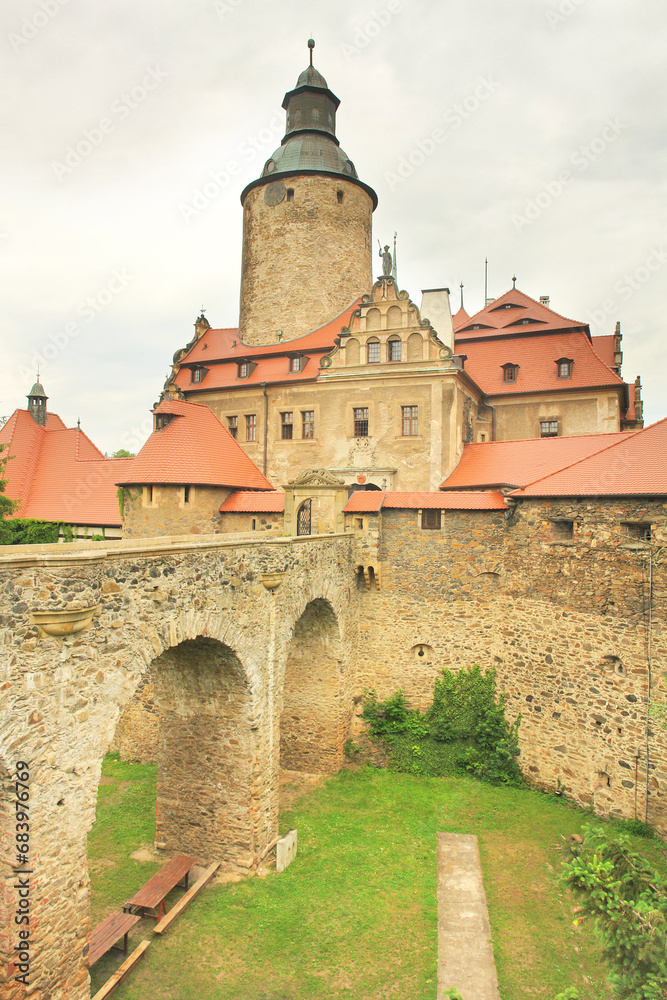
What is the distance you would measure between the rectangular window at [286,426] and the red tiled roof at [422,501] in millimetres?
6461

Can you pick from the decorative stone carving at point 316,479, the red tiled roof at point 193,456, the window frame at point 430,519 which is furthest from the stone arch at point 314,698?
the red tiled roof at point 193,456

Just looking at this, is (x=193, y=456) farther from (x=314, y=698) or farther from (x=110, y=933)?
(x=110, y=933)

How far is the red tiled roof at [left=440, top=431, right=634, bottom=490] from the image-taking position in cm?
1700

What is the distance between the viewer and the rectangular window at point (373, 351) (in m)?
20.5

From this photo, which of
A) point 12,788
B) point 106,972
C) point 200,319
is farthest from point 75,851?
point 200,319

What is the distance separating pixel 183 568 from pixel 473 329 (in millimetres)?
20357

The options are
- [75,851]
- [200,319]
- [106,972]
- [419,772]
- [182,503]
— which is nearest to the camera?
[75,851]

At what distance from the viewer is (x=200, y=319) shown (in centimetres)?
2842

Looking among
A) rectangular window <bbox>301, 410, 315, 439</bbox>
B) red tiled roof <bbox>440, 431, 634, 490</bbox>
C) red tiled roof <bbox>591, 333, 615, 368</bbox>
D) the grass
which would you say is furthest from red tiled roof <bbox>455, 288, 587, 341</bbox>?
the grass

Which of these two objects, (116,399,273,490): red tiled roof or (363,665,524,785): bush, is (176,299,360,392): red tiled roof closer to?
(116,399,273,490): red tiled roof

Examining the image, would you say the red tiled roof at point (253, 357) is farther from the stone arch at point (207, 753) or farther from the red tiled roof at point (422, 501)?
the stone arch at point (207, 753)

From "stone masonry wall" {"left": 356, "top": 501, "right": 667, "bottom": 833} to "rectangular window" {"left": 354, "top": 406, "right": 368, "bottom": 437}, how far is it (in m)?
4.99

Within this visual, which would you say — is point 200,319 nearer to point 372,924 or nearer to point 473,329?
point 473,329

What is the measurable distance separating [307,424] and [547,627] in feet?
A: 38.1
